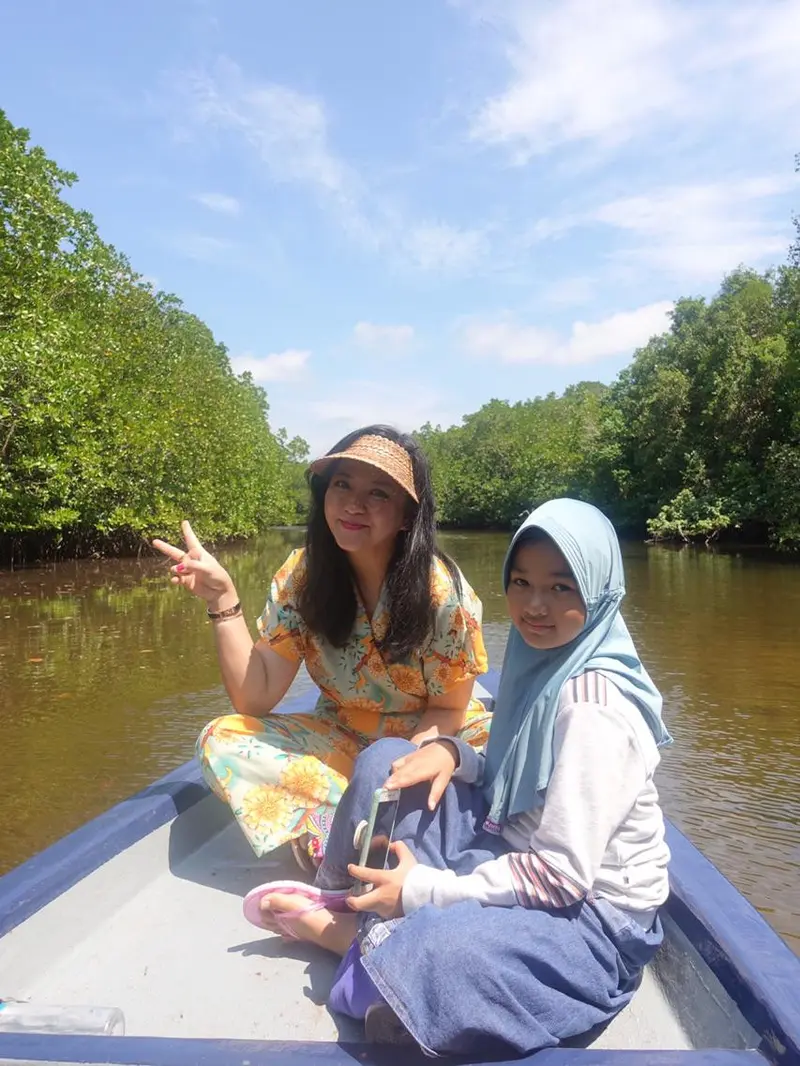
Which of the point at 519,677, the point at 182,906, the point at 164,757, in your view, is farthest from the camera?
the point at 164,757

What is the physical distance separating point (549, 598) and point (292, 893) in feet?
2.80

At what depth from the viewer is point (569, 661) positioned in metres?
1.54

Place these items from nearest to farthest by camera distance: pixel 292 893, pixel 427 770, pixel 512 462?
pixel 427 770 → pixel 292 893 → pixel 512 462

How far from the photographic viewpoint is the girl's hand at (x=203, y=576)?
2.20m

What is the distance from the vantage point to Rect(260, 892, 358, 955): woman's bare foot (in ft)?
5.64

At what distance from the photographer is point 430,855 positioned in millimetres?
1699

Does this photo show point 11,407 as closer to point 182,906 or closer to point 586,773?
point 182,906

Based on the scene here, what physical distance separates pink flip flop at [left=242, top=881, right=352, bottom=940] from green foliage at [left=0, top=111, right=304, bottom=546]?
35.7ft

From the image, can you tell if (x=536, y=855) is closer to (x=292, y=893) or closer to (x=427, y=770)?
(x=427, y=770)

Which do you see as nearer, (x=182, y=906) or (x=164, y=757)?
(x=182, y=906)

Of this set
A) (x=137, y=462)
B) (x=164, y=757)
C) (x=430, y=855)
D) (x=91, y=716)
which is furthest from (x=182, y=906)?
(x=137, y=462)

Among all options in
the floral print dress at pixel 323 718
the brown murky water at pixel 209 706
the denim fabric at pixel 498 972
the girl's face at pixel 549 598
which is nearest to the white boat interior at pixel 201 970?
the denim fabric at pixel 498 972

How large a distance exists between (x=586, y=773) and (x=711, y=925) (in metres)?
0.46

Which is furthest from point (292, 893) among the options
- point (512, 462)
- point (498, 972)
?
point (512, 462)
